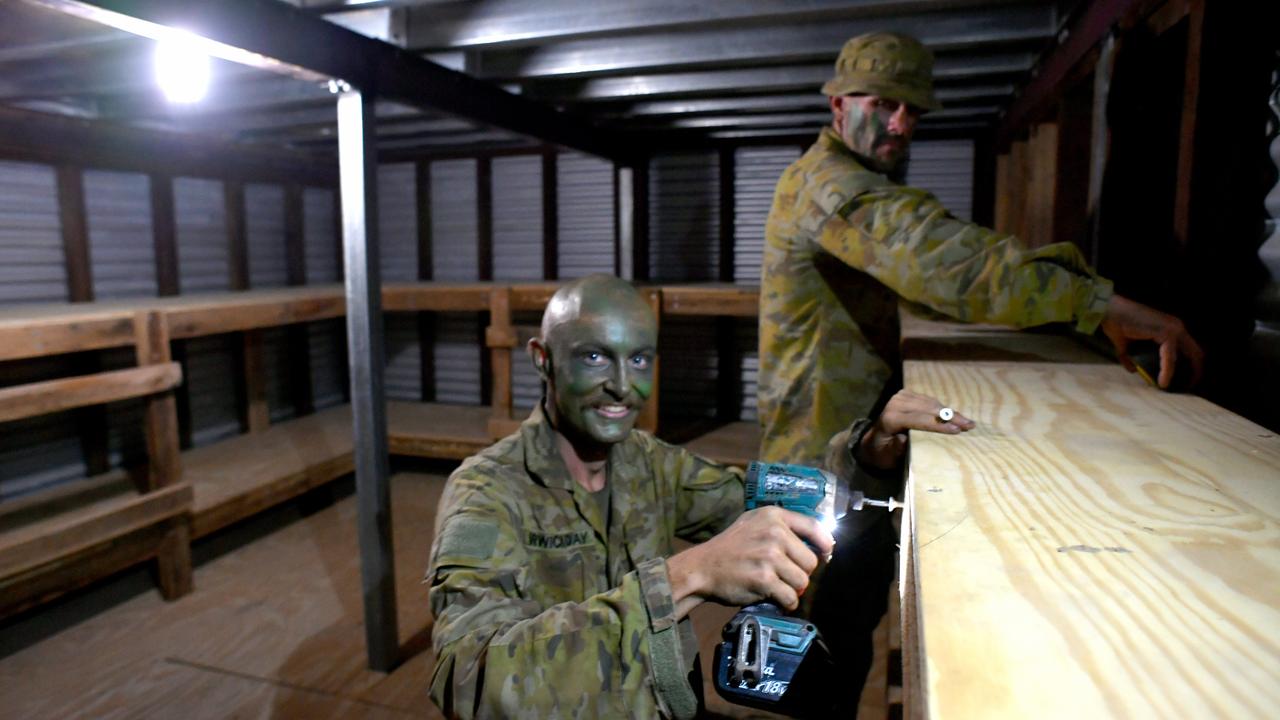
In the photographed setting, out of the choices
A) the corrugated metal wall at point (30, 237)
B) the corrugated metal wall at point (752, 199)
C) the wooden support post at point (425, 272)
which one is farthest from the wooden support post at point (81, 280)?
the corrugated metal wall at point (752, 199)

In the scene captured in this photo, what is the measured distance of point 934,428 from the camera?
1.47 m

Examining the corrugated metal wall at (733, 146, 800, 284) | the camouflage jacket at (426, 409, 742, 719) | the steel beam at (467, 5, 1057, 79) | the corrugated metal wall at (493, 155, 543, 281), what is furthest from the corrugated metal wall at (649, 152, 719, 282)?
the camouflage jacket at (426, 409, 742, 719)

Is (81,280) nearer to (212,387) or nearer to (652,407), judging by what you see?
(212,387)

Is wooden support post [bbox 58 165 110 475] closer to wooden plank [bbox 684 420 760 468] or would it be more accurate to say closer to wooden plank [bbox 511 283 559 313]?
wooden plank [bbox 511 283 559 313]

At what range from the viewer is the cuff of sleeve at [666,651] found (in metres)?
1.32

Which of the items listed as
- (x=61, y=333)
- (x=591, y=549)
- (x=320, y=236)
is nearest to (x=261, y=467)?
(x=61, y=333)

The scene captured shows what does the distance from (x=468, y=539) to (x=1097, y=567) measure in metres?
1.08

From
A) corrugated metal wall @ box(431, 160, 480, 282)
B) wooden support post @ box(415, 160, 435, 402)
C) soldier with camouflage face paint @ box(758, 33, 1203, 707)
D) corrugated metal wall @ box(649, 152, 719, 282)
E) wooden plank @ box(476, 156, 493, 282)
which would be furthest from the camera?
wooden support post @ box(415, 160, 435, 402)

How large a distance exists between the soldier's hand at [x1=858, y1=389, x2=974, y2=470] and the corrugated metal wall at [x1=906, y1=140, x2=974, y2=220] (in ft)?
16.0

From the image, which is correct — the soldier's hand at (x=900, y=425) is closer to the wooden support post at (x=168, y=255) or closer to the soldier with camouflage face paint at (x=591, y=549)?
the soldier with camouflage face paint at (x=591, y=549)

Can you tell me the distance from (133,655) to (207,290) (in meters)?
3.47

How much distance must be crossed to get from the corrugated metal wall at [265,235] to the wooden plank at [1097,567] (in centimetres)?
688

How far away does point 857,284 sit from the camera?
262cm

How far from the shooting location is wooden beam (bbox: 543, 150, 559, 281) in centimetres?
722
